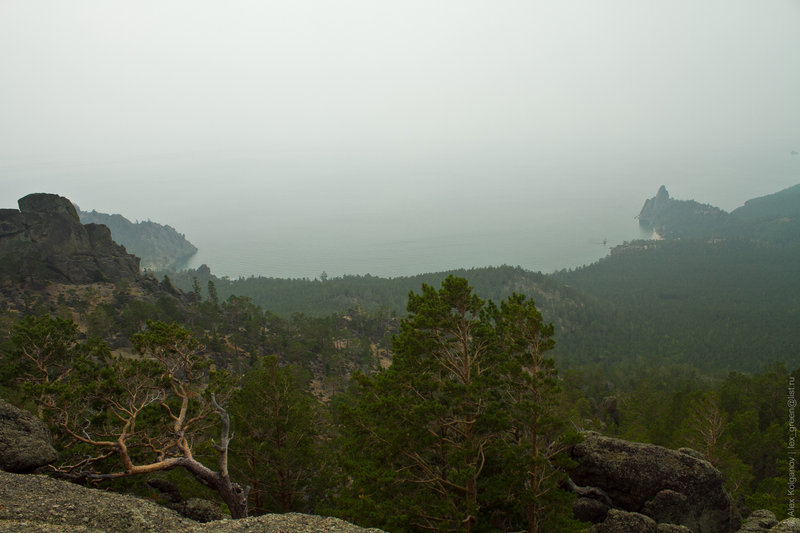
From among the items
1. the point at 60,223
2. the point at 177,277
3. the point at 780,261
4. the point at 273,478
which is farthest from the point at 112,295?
the point at 780,261

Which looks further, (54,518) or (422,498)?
(422,498)

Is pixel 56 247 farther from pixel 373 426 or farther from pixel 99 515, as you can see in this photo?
pixel 373 426

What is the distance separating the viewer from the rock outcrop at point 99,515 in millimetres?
9273

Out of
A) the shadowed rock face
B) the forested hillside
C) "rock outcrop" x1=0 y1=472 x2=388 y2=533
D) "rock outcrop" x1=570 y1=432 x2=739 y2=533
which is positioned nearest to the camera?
"rock outcrop" x1=0 y1=472 x2=388 y2=533

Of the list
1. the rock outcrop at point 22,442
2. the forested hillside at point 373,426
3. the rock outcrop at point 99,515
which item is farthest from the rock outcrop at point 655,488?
the rock outcrop at point 22,442

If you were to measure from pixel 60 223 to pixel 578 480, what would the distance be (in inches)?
3399

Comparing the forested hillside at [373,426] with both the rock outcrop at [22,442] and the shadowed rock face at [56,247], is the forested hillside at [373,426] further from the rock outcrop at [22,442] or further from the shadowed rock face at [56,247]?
the shadowed rock face at [56,247]

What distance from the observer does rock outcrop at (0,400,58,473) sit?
11.2m

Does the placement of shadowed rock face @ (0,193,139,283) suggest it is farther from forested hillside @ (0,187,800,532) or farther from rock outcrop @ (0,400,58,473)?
rock outcrop @ (0,400,58,473)

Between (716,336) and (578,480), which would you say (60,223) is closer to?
(578,480)

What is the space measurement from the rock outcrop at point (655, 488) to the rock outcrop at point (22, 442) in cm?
1855

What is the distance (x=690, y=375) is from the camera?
80.2 meters

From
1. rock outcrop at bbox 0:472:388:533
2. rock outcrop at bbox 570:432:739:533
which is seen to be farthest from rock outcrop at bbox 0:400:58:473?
rock outcrop at bbox 570:432:739:533

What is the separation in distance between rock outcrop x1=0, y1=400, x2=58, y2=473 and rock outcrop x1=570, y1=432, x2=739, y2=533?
18.5 meters
